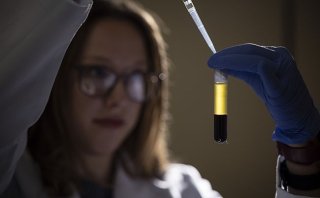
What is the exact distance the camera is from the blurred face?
1184 mm

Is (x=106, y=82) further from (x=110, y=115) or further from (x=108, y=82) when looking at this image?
(x=110, y=115)

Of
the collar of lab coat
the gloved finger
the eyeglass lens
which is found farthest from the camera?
the eyeglass lens

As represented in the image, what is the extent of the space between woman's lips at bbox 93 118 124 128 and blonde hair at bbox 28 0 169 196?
0.40ft

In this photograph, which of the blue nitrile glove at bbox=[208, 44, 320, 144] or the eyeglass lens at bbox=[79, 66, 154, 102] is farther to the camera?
the eyeglass lens at bbox=[79, 66, 154, 102]

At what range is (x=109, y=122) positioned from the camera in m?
1.22

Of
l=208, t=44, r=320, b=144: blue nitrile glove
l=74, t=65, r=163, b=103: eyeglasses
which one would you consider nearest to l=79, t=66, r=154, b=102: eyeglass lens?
l=74, t=65, r=163, b=103: eyeglasses

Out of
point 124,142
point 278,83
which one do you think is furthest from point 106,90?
point 278,83

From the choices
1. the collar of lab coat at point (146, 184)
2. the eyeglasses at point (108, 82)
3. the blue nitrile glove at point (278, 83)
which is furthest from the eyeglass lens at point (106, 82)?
the blue nitrile glove at point (278, 83)

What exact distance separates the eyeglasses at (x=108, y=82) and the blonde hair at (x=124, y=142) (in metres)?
0.05

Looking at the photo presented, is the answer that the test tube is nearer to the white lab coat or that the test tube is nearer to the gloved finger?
the gloved finger

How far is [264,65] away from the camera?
0.75 meters

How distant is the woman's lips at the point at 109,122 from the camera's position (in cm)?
121

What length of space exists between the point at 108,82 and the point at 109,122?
0.15 metres

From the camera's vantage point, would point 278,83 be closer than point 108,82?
Yes
